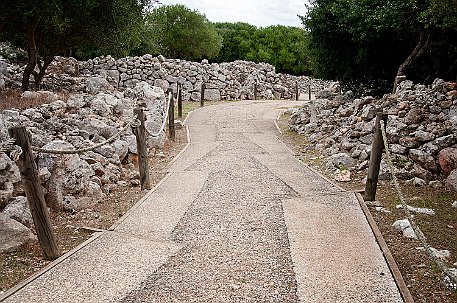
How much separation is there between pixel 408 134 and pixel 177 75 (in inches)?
657

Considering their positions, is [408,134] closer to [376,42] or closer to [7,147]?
[376,42]

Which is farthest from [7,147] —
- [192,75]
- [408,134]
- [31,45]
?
[192,75]

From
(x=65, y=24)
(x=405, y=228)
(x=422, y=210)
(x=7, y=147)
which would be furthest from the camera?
(x=65, y=24)

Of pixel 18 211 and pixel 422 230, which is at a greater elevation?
pixel 18 211

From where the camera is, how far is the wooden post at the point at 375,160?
6.66 metres

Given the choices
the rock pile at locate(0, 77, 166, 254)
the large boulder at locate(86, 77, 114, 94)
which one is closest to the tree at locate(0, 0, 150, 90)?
the large boulder at locate(86, 77, 114, 94)

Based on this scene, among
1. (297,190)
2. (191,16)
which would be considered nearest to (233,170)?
(297,190)

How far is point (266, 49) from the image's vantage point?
38656 mm

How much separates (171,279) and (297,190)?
3.49 m

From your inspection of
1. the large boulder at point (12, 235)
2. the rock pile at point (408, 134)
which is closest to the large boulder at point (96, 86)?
the rock pile at point (408, 134)

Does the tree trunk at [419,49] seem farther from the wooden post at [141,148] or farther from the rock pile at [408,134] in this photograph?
the wooden post at [141,148]

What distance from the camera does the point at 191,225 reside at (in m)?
5.81

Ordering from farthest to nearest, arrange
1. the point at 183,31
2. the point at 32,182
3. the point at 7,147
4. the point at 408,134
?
the point at 183,31, the point at 408,134, the point at 32,182, the point at 7,147

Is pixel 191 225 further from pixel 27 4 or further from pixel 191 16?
pixel 191 16
